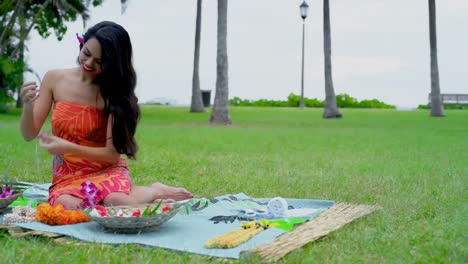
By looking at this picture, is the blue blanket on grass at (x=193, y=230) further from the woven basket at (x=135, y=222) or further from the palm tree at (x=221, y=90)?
the palm tree at (x=221, y=90)

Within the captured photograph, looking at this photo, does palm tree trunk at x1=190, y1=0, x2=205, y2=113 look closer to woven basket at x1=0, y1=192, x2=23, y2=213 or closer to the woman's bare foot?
the woman's bare foot

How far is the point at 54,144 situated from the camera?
4.53 metres

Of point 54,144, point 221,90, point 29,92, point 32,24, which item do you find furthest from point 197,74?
point 54,144

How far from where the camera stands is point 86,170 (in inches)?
194

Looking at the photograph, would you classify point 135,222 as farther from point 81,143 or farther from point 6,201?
point 6,201

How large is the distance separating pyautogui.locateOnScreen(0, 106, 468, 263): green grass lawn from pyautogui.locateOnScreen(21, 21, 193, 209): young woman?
0.82 m

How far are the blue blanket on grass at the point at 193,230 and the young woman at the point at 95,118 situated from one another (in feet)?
0.88

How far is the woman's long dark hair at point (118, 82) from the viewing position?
466 centimetres

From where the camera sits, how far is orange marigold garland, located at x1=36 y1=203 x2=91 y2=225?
14.5 feet

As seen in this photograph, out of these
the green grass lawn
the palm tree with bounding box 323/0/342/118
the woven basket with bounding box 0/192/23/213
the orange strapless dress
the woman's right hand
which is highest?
the palm tree with bounding box 323/0/342/118

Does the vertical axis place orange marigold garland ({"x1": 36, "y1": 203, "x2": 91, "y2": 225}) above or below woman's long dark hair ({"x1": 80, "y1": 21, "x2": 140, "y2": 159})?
below

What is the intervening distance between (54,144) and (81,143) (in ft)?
1.34

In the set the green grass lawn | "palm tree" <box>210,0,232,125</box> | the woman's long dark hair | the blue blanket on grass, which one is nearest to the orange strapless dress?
the woman's long dark hair

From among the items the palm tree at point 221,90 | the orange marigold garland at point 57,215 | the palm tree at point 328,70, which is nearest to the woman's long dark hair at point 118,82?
the orange marigold garland at point 57,215
